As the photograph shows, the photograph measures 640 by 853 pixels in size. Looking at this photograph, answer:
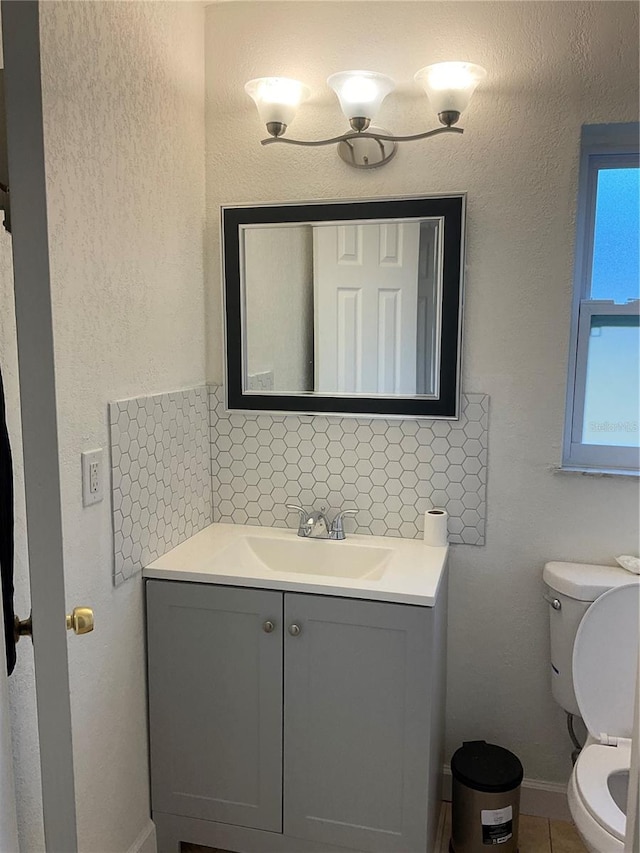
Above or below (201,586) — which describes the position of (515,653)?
below

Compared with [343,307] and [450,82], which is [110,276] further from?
[450,82]

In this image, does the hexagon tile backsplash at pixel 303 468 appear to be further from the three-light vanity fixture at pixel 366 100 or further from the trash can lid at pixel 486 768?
the three-light vanity fixture at pixel 366 100

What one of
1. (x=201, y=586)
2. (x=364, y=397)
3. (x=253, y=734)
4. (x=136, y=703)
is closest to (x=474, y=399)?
(x=364, y=397)

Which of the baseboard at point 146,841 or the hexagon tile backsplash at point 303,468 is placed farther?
the hexagon tile backsplash at point 303,468

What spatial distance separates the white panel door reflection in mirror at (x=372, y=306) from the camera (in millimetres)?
2166

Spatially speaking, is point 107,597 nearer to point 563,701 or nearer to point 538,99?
point 563,701

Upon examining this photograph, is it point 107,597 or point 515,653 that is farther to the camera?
point 515,653

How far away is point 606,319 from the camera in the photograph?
7.00ft

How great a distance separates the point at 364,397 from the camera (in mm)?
2242

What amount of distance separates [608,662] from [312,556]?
36.0 inches

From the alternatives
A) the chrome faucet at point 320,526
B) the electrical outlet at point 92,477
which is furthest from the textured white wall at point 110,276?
the chrome faucet at point 320,526

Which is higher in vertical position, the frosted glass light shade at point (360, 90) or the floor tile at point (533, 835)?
the frosted glass light shade at point (360, 90)

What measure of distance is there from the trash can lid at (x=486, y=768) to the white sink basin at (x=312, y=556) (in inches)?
23.8

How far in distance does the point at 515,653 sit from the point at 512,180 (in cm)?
147
